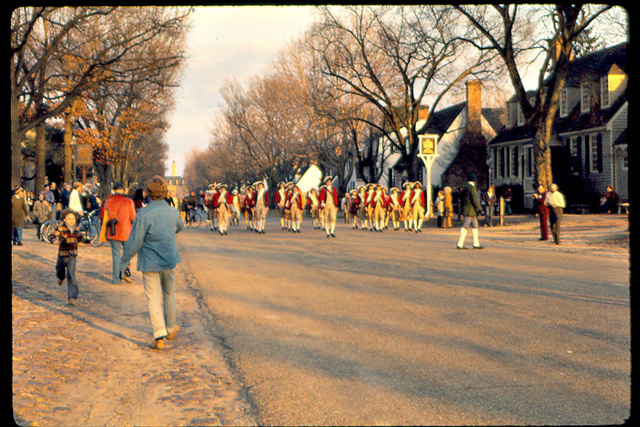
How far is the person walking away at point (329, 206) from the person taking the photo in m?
25.3

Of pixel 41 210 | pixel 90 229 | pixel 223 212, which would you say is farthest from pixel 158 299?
pixel 223 212

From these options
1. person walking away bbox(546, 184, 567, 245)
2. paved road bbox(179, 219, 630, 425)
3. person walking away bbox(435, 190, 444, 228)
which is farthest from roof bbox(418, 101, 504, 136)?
paved road bbox(179, 219, 630, 425)

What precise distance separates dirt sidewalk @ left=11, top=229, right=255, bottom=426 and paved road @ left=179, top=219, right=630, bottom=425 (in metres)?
0.27

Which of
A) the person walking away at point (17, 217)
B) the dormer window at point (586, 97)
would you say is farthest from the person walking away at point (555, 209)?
the dormer window at point (586, 97)

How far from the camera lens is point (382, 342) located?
23.8 feet

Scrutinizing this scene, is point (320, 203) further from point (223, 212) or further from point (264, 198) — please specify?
point (223, 212)

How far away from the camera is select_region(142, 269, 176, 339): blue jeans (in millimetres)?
7348

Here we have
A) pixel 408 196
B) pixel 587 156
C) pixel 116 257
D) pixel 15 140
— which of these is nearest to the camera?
pixel 116 257

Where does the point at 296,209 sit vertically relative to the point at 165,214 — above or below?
below

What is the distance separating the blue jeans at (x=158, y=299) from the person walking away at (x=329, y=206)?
17.3 metres

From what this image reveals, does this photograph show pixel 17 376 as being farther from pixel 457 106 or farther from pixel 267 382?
pixel 457 106

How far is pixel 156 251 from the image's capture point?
7418mm

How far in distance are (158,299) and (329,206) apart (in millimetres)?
18165

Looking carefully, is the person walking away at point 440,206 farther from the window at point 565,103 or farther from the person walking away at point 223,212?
the window at point 565,103
